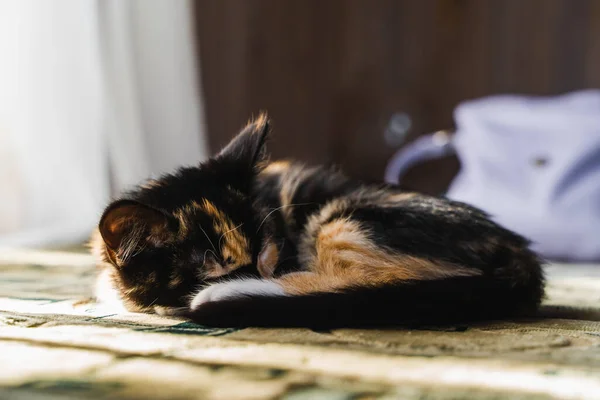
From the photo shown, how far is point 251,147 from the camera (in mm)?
1280

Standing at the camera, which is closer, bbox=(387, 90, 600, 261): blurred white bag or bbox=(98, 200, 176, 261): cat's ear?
bbox=(98, 200, 176, 261): cat's ear

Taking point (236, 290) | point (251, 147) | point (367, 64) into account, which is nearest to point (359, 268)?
point (236, 290)

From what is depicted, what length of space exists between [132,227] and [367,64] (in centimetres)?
246

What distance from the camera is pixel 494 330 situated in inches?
37.2

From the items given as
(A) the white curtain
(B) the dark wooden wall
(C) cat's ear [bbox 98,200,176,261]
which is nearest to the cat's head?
(C) cat's ear [bbox 98,200,176,261]

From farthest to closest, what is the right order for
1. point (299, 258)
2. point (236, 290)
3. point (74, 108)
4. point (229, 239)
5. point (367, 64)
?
point (367, 64)
point (74, 108)
point (299, 258)
point (229, 239)
point (236, 290)

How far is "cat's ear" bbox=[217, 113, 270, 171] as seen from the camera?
127 centimetres

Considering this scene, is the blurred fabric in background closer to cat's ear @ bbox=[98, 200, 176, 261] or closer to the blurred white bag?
the blurred white bag

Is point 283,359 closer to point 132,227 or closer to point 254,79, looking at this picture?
point 132,227

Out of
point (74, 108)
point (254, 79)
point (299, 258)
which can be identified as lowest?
point (299, 258)

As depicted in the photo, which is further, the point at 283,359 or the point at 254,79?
the point at 254,79

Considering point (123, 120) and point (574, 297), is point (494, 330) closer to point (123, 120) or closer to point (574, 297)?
point (574, 297)

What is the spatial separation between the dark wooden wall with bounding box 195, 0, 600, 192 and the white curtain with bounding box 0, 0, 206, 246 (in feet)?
1.77

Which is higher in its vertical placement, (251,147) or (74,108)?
(74,108)
